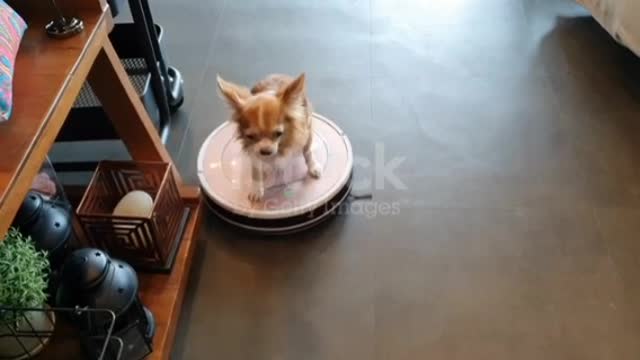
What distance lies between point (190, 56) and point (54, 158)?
72 cm

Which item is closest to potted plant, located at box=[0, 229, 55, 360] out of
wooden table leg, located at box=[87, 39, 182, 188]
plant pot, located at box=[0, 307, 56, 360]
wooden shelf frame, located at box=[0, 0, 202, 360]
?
plant pot, located at box=[0, 307, 56, 360]

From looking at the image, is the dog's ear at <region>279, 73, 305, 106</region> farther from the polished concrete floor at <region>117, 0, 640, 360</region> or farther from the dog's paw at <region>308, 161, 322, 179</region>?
the polished concrete floor at <region>117, 0, 640, 360</region>

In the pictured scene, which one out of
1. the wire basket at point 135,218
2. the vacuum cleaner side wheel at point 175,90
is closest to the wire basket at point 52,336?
the wire basket at point 135,218

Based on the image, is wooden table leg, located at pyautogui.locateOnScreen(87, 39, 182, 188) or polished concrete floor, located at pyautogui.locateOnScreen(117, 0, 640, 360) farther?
polished concrete floor, located at pyautogui.locateOnScreen(117, 0, 640, 360)

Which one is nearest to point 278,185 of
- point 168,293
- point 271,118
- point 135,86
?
point 271,118

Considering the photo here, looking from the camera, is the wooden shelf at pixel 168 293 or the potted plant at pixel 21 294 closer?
the potted plant at pixel 21 294

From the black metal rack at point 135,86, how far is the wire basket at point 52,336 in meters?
0.61

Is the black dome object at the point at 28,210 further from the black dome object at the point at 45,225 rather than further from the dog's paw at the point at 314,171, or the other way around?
the dog's paw at the point at 314,171

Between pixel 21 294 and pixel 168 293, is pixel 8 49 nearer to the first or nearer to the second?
pixel 21 294

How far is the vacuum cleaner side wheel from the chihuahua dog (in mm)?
538

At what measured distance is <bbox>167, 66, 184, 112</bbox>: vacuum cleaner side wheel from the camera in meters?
2.12

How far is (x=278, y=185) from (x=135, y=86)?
2.01 feet

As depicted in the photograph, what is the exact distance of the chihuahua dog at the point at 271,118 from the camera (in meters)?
1.52

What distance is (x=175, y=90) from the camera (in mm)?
2117
